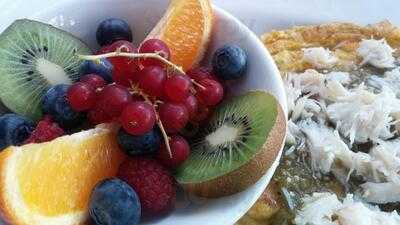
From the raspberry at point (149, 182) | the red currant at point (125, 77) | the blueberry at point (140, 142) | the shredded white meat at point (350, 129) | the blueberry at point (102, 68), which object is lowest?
the shredded white meat at point (350, 129)

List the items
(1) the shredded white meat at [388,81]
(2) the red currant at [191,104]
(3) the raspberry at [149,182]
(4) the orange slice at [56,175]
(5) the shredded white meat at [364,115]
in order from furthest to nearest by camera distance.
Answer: (1) the shredded white meat at [388,81] → (5) the shredded white meat at [364,115] → (2) the red currant at [191,104] → (3) the raspberry at [149,182] → (4) the orange slice at [56,175]

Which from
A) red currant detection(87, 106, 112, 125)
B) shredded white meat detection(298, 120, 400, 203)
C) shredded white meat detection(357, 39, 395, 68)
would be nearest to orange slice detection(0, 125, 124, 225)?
red currant detection(87, 106, 112, 125)

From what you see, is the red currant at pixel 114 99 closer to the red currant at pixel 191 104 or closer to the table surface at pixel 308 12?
the red currant at pixel 191 104

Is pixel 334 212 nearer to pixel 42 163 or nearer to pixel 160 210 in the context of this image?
pixel 160 210

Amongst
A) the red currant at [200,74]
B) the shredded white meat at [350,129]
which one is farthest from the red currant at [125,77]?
the shredded white meat at [350,129]

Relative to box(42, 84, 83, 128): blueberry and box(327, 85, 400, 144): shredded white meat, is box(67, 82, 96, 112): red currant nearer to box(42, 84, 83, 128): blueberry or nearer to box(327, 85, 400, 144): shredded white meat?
box(42, 84, 83, 128): blueberry
